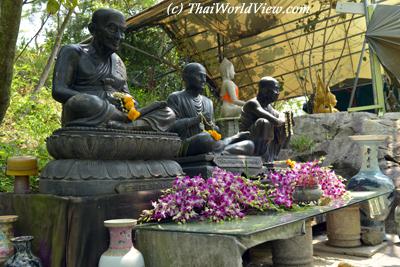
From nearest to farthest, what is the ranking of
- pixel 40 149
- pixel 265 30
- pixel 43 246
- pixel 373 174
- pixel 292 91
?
pixel 43 246
pixel 373 174
pixel 40 149
pixel 265 30
pixel 292 91

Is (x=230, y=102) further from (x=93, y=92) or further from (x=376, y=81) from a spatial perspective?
(x=93, y=92)

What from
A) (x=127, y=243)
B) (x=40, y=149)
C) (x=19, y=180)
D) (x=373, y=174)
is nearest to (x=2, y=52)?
(x=19, y=180)

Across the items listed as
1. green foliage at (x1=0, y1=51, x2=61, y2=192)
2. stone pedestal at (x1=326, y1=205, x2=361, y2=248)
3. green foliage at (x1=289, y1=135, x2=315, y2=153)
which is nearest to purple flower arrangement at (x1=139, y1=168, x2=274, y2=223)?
stone pedestal at (x1=326, y1=205, x2=361, y2=248)

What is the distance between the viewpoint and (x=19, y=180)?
3863 millimetres

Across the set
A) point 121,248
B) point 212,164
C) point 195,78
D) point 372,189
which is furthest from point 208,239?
point 372,189

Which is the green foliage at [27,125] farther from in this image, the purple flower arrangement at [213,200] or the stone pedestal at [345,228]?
the stone pedestal at [345,228]

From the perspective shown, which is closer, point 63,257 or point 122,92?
point 63,257

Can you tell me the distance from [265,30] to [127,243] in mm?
10636

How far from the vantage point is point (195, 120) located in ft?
17.2

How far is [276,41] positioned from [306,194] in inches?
380

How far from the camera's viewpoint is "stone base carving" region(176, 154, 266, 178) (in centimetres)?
473

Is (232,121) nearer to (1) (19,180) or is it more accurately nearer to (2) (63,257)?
(1) (19,180)

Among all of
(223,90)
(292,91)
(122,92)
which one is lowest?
(122,92)

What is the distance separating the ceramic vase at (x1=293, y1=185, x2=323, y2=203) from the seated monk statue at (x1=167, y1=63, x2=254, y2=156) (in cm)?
126
